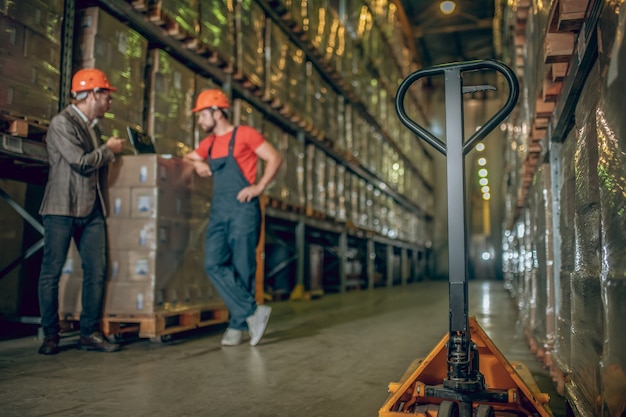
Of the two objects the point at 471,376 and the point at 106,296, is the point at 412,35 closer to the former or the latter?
the point at 106,296

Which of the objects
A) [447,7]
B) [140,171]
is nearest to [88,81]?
[140,171]

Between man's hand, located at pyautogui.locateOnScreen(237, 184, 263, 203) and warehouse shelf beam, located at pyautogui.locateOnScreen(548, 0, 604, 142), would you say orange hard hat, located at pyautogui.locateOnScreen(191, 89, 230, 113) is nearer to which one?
man's hand, located at pyautogui.locateOnScreen(237, 184, 263, 203)

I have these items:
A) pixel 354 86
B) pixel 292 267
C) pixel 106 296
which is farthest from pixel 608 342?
pixel 354 86

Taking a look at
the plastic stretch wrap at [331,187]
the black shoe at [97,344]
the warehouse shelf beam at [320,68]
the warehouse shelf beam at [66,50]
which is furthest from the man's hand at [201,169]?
the plastic stretch wrap at [331,187]

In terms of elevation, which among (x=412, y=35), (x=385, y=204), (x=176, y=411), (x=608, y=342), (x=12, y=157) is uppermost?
(x=412, y=35)

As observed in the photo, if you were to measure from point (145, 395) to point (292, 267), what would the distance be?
6428mm

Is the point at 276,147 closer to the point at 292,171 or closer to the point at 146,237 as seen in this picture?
the point at 292,171

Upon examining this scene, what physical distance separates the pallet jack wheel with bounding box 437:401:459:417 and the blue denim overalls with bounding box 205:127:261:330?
2.43 meters

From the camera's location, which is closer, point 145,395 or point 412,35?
point 145,395

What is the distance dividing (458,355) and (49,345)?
2.75m

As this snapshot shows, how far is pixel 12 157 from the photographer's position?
3.63 metres

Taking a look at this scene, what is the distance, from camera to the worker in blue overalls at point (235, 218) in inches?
153

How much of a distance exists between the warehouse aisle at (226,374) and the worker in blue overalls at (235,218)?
24cm

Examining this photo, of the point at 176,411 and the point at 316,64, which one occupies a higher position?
the point at 316,64
